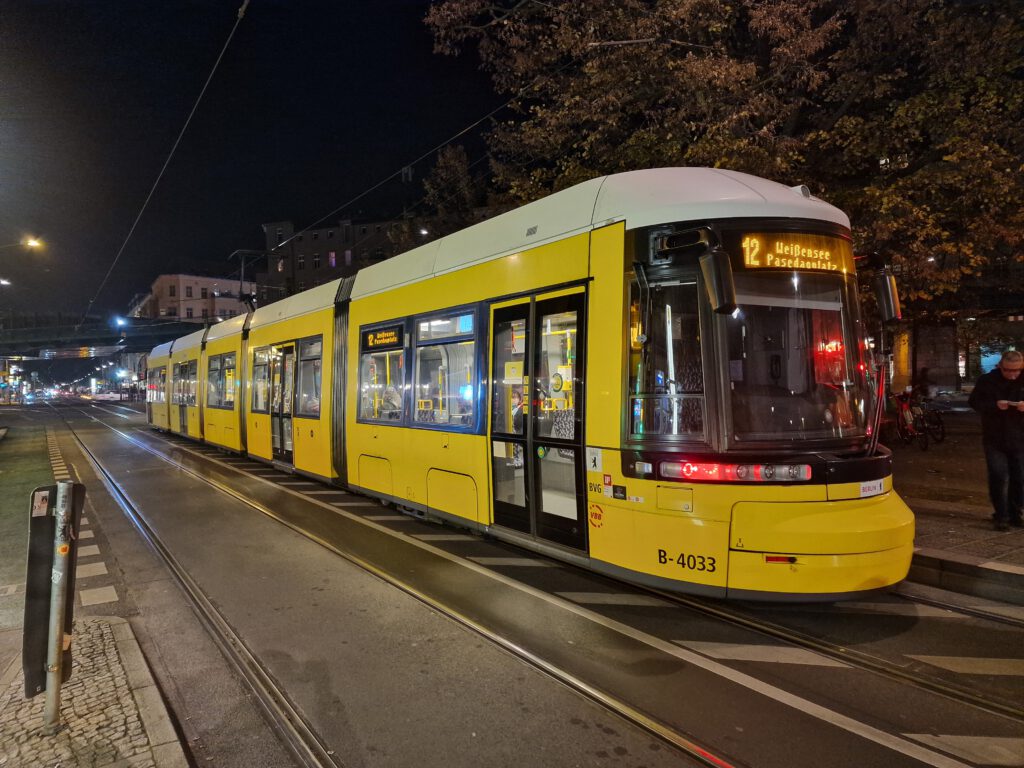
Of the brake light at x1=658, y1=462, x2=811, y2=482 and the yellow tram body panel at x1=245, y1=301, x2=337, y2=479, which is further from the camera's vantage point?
the yellow tram body panel at x1=245, y1=301, x2=337, y2=479

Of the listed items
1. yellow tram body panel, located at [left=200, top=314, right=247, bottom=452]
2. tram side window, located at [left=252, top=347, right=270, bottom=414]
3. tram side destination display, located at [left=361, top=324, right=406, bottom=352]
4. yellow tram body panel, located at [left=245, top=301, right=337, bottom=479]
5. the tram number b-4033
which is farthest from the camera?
yellow tram body panel, located at [left=200, top=314, right=247, bottom=452]

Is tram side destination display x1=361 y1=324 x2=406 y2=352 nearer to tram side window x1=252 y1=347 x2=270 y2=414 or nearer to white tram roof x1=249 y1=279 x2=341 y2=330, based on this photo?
white tram roof x1=249 y1=279 x2=341 y2=330

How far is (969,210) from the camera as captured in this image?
402 inches

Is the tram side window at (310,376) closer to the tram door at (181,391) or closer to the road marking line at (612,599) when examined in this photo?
the road marking line at (612,599)

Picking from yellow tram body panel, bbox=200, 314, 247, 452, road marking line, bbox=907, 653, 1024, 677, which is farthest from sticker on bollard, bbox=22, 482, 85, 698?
yellow tram body panel, bbox=200, 314, 247, 452

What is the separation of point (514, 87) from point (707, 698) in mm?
10868

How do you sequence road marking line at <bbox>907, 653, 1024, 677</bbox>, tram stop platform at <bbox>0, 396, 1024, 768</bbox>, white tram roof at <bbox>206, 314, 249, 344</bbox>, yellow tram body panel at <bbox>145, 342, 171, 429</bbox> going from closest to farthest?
tram stop platform at <bbox>0, 396, 1024, 768</bbox> → road marking line at <bbox>907, 653, 1024, 677</bbox> → white tram roof at <bbox>206, 314, 249, 344</bbox> → yellow tram body panel at <bbox>145, 342, 171, 429</bbox>

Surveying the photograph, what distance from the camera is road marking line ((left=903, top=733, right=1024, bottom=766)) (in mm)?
3010

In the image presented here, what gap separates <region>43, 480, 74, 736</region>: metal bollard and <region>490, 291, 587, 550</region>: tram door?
359 cm

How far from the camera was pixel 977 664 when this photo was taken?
405 centimetres

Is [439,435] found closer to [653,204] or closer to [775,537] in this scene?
[653,204]

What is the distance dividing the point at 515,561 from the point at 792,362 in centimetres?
347

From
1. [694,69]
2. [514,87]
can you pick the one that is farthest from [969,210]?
[514,87]

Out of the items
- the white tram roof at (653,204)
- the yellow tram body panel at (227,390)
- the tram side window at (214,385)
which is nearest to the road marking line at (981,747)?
the white tram roof at (653,204)
